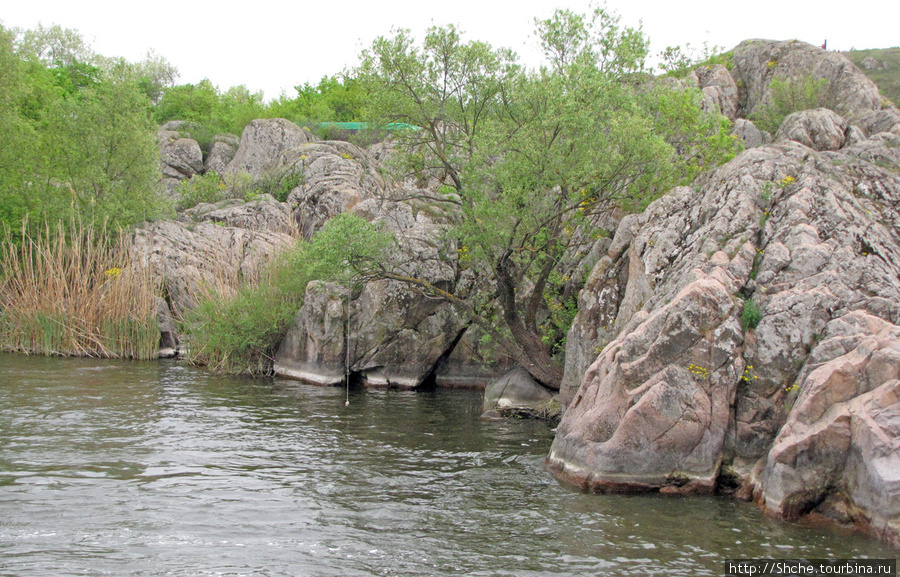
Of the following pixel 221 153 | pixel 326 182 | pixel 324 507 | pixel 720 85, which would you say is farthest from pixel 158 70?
pixel 324 507

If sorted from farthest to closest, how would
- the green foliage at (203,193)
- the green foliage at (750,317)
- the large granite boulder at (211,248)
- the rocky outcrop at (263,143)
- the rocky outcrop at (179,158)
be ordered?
the rocky outcrop at (179,158)
the rocky outcrop at (263,143)
the green foliage at (203,193)
the large granite boulder at (211,248)
the green foliage at (750,317)

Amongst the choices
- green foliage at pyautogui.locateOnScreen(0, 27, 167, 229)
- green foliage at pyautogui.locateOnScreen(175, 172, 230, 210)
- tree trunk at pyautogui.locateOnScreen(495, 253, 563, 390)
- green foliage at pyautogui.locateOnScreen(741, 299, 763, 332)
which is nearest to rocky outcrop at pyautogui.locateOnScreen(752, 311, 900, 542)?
green foliage at pyautogui.locateOnScreen(741, 299, 763, 332)

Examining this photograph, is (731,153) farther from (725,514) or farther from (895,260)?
(725,514)

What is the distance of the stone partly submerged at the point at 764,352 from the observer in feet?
32.2

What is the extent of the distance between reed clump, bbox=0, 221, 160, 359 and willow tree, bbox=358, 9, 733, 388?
39.9 ft

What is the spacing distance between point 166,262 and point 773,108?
25411 millimetres

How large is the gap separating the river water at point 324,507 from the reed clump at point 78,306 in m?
9.53

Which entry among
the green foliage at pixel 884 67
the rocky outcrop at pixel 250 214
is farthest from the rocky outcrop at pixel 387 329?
the green foliage at pixel 884 67

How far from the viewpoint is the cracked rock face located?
387 inches

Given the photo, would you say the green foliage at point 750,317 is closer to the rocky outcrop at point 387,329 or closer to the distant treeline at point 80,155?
the rocky outcrop at point 387,329

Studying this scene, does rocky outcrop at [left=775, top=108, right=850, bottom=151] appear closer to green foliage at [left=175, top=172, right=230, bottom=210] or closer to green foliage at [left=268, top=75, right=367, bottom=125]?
green foliage at [left=175, top=172, right=230, bottom=210]

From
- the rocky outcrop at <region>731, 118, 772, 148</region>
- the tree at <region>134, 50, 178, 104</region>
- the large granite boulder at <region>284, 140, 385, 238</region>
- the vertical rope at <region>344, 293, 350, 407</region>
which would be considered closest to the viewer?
the vertical rope at <region>344, 293, 350, 407</region>

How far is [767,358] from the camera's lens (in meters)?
11.8

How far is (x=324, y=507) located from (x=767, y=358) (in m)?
7.59
